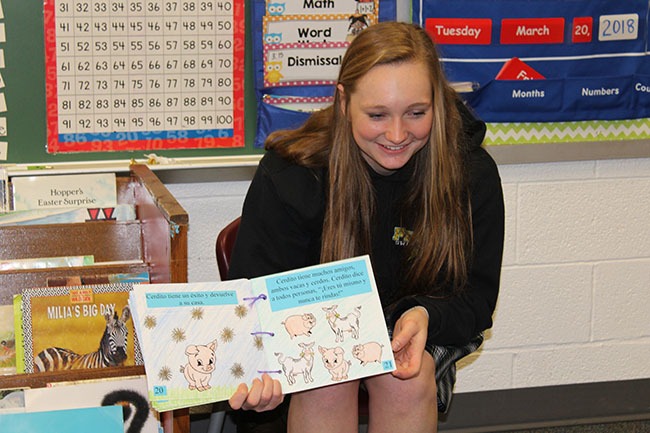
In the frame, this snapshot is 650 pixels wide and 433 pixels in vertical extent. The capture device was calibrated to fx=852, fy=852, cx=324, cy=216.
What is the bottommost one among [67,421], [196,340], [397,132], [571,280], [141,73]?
[67,421]

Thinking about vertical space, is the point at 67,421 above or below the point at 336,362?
below

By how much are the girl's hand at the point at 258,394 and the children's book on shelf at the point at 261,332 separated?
0.05 ft

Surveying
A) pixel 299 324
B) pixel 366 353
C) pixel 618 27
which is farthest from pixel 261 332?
pixel 618 27

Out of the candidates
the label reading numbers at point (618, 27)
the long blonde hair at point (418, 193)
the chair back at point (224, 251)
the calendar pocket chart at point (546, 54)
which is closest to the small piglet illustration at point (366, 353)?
the long blonde hair at point (418, 193)

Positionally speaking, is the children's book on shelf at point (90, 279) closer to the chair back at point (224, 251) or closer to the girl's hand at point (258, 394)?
the chair back at point (224, 251)

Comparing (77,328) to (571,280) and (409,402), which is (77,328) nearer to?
(409,402)

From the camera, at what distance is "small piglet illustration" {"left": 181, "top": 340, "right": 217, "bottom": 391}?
1.49m

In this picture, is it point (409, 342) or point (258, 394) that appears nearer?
point (258, 394)

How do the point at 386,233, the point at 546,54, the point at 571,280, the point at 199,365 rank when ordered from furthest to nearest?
the point at 571,280 < the point at 546,54 < the point at 386,233 < the point at 199,365

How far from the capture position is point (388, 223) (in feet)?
6.19

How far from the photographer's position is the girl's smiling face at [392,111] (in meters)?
1.66

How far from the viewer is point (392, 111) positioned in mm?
1671

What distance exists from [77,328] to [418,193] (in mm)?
778

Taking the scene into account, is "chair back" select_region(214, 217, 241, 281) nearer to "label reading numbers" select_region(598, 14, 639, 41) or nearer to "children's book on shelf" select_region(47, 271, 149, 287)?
"children's book on shelf" select_region(47, 271, 149, 287)
